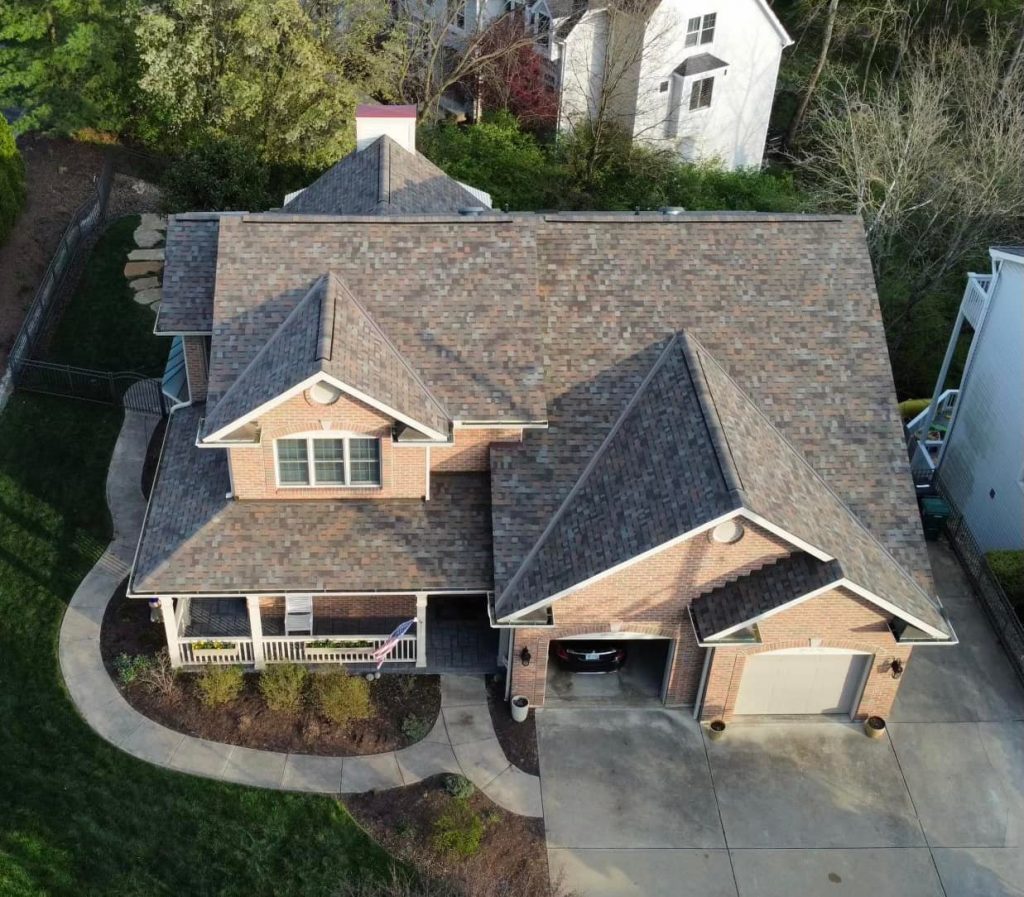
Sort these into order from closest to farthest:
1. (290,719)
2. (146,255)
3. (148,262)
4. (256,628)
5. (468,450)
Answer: (290,719) → (256,628) → (468,450) → (148,262) → (146,255)

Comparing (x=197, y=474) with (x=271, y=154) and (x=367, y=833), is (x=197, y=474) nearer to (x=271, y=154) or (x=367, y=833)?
(x=367, y=833)

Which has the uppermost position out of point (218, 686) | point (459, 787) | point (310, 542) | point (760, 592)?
point (760, 592)

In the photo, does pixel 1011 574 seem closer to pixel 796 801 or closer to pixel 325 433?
pixel 796 801

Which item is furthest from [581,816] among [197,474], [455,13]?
[455,13]

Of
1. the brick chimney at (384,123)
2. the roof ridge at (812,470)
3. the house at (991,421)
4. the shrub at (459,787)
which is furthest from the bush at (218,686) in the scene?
the house at (991,421)

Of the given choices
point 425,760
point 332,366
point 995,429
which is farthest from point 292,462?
point 995,429

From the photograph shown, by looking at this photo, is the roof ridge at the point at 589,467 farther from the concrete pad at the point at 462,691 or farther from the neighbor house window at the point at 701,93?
the neighbor house window at the point at 701,93

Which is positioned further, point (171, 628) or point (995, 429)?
point (995, 429)

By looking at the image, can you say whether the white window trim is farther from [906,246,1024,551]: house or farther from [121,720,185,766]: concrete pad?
[906,246,1024,551]: house
